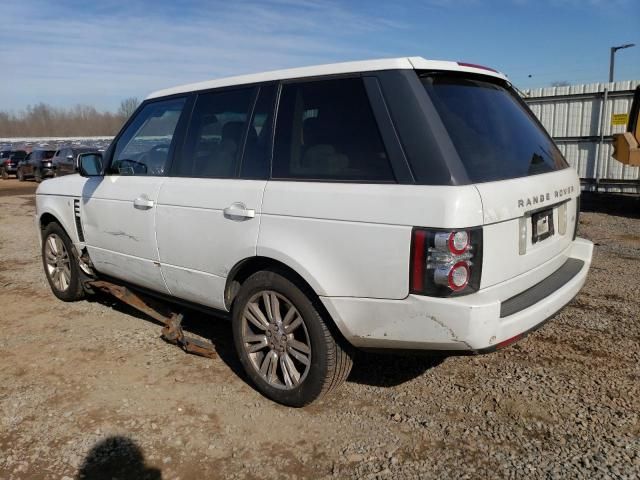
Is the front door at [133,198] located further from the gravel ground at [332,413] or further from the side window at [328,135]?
the side window at [328,135]

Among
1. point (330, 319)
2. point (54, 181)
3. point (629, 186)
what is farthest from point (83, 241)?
point (629, 186)

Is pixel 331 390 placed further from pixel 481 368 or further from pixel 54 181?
pixel 54 181

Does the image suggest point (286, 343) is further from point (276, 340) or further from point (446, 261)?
point (446, 261)

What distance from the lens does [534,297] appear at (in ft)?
9.56

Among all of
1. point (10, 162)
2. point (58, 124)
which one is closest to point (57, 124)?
point (58, 124)

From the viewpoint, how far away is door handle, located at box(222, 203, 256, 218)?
316cm

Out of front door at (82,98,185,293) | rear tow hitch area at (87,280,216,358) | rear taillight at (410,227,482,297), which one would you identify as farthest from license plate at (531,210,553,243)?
front door at (82,98,185,293)

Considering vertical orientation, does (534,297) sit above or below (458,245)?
below

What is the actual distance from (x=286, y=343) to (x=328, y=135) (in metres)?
1.27

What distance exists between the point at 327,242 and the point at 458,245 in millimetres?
699

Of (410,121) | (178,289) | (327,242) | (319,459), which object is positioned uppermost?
(410,121)

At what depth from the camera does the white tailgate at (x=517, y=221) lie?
253 cm

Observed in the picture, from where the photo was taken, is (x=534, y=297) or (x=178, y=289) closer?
(x=534, y=297)

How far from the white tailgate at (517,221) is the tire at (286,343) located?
956mm
